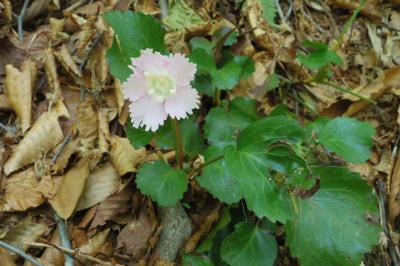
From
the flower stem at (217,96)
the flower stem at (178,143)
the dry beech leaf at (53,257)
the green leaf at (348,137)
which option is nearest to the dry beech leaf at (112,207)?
the dry beech leaf at (53,257)

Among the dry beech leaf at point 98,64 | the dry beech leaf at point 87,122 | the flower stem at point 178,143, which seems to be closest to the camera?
the flower stem at point 178,143

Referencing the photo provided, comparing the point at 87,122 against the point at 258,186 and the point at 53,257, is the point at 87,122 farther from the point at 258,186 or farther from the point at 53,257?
the point at 258,186

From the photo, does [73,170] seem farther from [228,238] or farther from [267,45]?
[267,45]

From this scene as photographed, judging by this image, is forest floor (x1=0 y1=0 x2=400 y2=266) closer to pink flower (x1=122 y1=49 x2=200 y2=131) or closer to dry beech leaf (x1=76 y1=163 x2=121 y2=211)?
dry beech leaf (x1=76 y1=163 x2=121 y2=211)

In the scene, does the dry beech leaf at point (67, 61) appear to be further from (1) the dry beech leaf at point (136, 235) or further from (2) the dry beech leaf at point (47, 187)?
(1) the dry beech leaf at point (136, 235)

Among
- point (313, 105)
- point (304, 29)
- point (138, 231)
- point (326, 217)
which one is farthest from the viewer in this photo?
point (304, 29)

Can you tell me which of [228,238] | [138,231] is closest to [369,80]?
[228,238]
